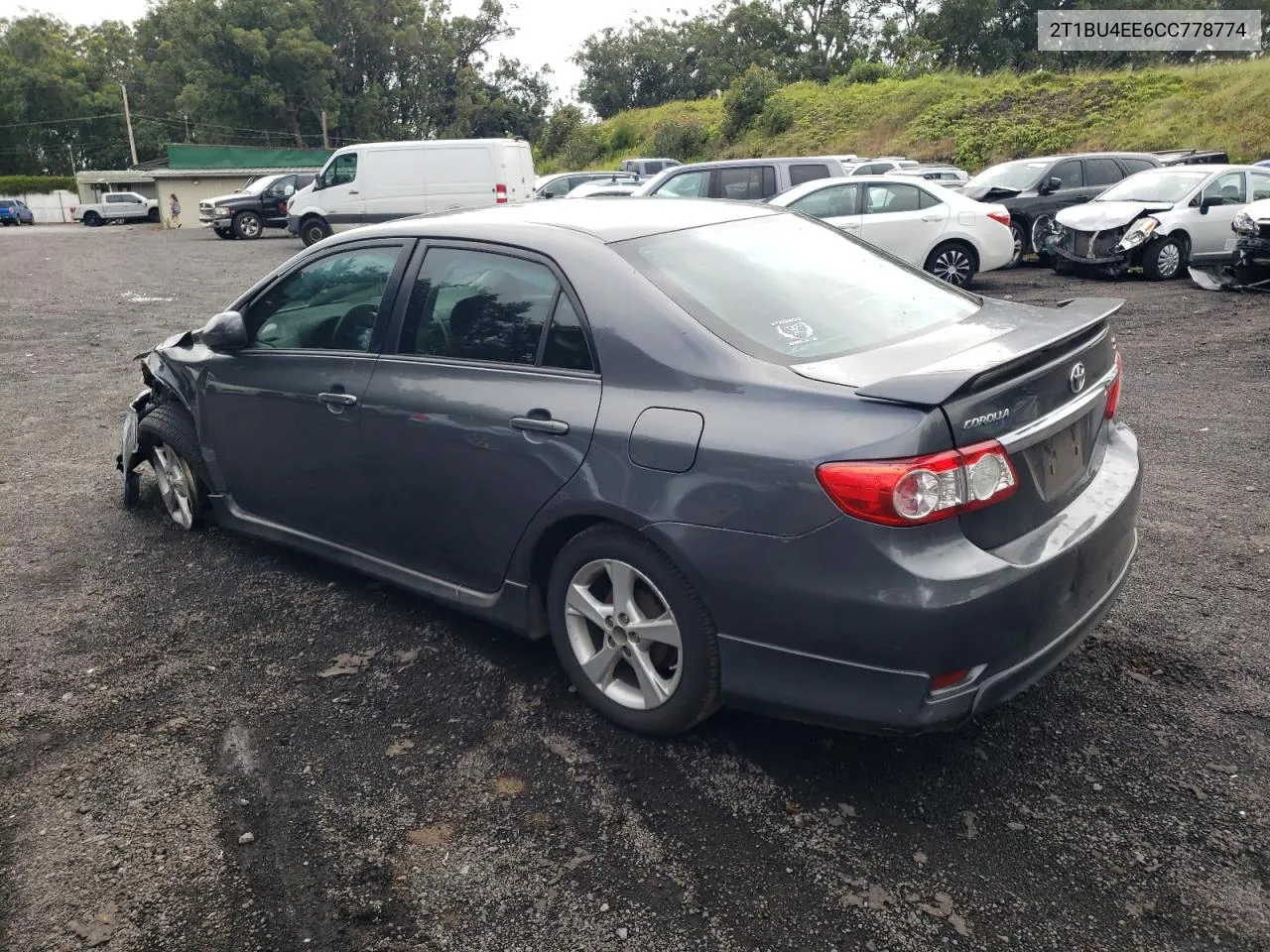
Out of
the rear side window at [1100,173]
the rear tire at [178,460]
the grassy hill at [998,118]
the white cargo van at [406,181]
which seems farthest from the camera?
the grassy hill at [998,118]

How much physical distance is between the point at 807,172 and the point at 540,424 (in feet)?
40.7

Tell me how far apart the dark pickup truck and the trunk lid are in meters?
29.1

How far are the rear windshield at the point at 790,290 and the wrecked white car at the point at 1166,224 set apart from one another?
11.5 metres

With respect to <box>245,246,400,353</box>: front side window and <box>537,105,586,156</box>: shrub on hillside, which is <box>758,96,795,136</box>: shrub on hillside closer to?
<box>537,105,586,156</box>: shrub on hillside

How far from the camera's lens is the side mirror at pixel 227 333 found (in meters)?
4.28

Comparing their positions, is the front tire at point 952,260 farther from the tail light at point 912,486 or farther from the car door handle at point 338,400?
the tail light at point 912,486

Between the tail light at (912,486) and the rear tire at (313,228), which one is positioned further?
the rear tire at (313,228)

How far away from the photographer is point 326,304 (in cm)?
411

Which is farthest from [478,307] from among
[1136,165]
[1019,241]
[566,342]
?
[1136,165]

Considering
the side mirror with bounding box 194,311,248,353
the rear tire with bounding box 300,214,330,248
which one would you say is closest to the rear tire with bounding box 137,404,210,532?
the side mirror with bounding box 194,311,248,353

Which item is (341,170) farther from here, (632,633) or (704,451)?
(704,451)

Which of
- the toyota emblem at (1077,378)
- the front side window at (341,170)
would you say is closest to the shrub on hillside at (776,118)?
the front side window at (341,170)

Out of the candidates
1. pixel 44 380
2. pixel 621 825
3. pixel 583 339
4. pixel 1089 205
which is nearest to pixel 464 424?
pixel 583 339

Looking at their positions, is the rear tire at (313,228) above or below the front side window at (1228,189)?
above
